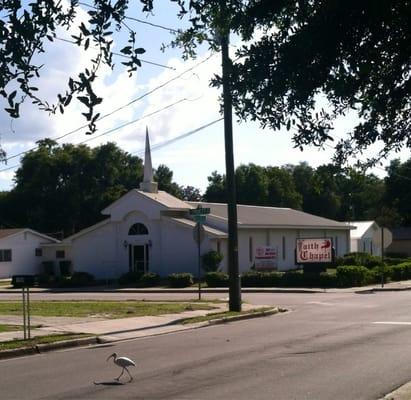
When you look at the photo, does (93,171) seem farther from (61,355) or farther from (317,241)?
(61,355)

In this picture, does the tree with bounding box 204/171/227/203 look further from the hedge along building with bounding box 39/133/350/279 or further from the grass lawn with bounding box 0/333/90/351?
the grass lawn with bounding box 0/333/90/351

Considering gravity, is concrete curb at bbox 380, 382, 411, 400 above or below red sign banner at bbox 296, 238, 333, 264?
below

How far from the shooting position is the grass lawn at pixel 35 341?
14.5 meters

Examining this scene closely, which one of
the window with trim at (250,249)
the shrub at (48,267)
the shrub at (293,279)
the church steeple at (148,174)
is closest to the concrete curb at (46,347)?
the shrub at (293,279)

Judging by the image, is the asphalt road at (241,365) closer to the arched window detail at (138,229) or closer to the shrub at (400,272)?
the shrub at (400,272)

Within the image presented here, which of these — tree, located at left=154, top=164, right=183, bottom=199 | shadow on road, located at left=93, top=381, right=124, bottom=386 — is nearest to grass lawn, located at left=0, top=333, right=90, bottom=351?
shadow on road, located at left=93, top=381, right=124, bottom=386

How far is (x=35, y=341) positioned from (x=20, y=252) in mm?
42601

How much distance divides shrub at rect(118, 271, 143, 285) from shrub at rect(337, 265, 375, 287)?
13078 mm

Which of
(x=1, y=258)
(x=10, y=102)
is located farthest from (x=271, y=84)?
(x=1, y=258)

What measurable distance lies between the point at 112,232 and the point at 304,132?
4272 cm

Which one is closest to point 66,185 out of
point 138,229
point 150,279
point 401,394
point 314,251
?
point 138,229

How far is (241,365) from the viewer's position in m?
11.8

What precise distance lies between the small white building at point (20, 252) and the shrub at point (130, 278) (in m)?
15.1

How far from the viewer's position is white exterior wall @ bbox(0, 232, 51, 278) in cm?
5575
